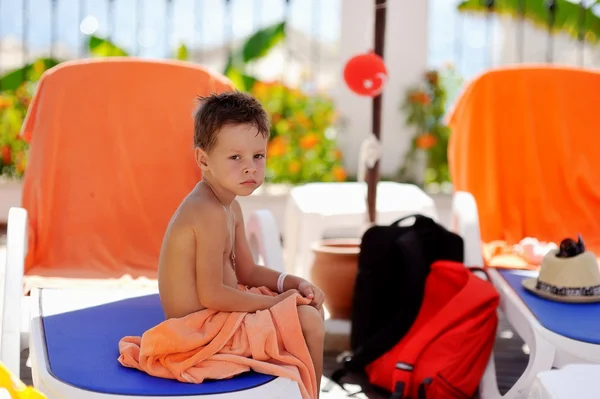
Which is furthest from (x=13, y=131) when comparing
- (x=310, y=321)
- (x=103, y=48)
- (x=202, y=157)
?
(x=310, y=321)

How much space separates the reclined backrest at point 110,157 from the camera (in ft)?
10.1

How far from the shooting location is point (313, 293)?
2.16 metres

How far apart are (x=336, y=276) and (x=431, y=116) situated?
2.81m

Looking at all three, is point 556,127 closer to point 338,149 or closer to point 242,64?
point 338,149

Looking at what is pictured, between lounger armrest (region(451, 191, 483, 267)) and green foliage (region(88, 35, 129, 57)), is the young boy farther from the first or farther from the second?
green foliage (region(88, 35, 129, 57))

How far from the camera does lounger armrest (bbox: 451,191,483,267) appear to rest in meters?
2.97

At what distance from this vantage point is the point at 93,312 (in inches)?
91.1

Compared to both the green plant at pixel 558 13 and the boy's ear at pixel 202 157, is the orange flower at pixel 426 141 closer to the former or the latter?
the green plant at pixel 558 13

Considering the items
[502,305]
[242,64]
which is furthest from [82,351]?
[242,64]

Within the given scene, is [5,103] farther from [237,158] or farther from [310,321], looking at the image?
[310,321]

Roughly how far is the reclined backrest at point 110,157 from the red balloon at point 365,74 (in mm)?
465

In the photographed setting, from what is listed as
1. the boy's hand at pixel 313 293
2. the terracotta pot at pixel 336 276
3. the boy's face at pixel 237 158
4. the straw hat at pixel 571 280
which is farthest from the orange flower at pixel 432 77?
the boy's face at pixel 237 158

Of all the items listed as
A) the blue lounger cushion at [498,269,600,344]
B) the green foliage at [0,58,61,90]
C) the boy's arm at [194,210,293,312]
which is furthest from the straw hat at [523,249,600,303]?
the green foliage at [0,58,61,90]

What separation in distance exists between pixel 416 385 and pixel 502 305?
16.0 inches
